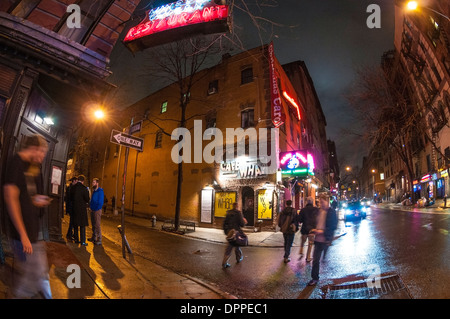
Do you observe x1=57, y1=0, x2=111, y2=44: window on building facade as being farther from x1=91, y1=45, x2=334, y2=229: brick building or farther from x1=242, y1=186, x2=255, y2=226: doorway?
x1=242, y1=186, x2=255, y2=226: doorway

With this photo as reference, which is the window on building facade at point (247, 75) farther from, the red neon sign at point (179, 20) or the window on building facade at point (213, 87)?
the red neon sign at point (179, 20)

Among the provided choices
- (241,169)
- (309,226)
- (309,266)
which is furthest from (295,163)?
(309,266)

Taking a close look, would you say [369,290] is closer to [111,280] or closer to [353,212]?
[111,280]

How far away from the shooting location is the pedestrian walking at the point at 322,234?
5.26 metres

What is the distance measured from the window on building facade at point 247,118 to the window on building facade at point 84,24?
35.0 feet

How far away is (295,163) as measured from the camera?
15.6 metres

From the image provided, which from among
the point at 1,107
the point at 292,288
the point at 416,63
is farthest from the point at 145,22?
the point at 416,63

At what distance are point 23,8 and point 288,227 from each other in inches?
414

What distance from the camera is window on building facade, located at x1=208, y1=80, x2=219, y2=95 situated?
1933cm

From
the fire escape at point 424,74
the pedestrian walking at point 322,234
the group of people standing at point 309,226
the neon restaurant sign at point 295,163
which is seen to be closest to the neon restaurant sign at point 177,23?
the group of people standing at point 309,226

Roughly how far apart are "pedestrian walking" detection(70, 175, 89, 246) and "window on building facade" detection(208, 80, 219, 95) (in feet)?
45.9

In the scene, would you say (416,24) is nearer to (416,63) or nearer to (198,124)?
(416,63)

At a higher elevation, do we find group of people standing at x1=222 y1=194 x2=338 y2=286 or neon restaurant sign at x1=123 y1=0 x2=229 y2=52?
neon restaurant sign at x1=123 y1=0 x2=229 y2=52

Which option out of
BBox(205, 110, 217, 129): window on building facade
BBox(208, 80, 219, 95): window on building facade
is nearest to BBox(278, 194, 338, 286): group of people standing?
BBox(205, 110, 217, 129): window on building facade
